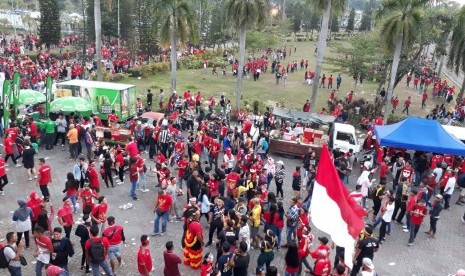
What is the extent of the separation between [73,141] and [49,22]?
31.8 m

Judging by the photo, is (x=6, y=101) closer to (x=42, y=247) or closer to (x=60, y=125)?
(x=60, y=125)

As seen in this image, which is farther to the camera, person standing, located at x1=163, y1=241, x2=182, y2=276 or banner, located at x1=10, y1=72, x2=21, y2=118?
banner, located at x1=10, y1=72, x2=21, y2=118

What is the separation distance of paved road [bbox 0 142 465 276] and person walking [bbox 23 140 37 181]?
348mm

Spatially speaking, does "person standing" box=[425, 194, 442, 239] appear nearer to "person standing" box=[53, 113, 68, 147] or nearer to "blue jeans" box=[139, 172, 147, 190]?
"blue jeans" box=[139, 172, 147, 190]


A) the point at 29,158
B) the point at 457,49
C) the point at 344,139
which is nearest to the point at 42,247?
the point at 29,158

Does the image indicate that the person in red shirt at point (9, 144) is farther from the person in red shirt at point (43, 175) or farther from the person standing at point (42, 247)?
the person standing at point (42, 247)

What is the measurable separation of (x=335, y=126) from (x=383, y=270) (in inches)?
376

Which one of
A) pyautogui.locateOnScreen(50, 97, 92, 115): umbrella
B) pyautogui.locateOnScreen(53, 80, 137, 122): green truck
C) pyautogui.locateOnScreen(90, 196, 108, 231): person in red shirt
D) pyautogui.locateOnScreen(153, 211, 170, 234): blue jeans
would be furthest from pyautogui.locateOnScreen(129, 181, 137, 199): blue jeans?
pyautogui.locateOnScreen(53, 80, 137, 122): green truck

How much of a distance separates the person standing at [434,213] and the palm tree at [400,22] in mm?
11916

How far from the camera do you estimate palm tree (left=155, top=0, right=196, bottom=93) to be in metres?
24.3

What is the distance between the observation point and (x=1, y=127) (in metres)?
19.4

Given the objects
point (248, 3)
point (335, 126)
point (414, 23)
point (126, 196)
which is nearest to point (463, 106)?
point (414, 23)

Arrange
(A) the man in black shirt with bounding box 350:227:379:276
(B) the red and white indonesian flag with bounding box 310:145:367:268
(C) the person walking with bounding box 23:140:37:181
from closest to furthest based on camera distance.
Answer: (B) the red and white indonesian flag with bounding box 310:145:367:268 < (A) the man in black shirt with bounding box 350:227:379:276 < (C) the person walking with bounding box 23:140:37:181

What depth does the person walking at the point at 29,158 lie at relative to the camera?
1437cm
